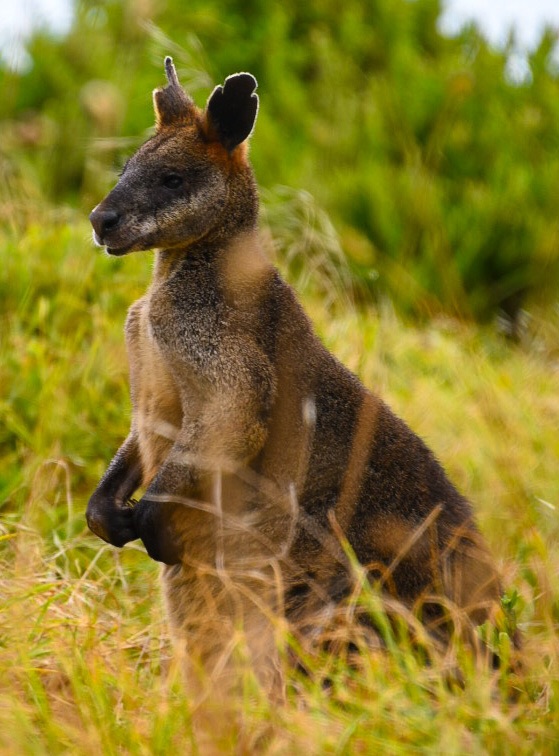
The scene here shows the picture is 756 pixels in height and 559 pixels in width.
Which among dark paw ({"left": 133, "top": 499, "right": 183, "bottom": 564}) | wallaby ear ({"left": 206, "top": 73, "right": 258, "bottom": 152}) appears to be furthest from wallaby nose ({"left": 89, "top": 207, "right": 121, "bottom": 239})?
dark paw ({"left": 133, "top": 499, "right": 183, "bottom": 564})

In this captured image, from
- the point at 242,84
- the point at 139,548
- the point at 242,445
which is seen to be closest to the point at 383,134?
the point at 139,548

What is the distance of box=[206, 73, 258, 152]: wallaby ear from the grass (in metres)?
1.49

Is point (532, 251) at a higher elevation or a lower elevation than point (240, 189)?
lower

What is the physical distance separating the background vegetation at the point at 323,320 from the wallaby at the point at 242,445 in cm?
28

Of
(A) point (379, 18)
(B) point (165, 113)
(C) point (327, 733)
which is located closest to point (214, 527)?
(C) point (327, 733)

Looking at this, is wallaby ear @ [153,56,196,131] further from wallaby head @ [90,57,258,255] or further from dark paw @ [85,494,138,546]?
dark paw @ [85,494,138,546]

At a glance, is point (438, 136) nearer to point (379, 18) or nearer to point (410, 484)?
point (379, 18)

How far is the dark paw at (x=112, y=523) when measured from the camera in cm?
392

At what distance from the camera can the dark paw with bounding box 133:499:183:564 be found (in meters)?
3.73

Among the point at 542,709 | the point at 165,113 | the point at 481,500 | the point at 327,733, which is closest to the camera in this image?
the point at 327,733

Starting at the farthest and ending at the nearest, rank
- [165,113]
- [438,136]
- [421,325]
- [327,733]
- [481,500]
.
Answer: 1. [438,136]
2. [421,325]
3. [481,500]
4. [165,113]
5. [327,733]

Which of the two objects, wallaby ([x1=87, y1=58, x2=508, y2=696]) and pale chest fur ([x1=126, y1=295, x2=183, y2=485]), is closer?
wallaby ([x1=87, y1=58, x2=508, y2=696])

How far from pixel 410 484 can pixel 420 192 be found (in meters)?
4.89

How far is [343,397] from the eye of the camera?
155 inches
